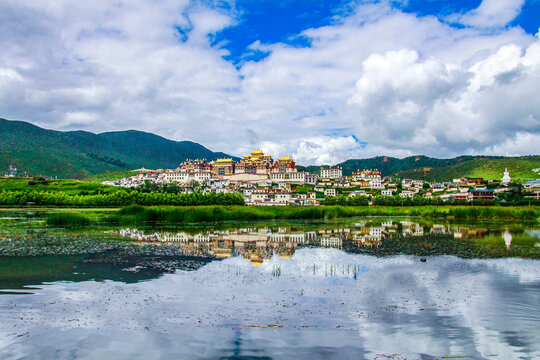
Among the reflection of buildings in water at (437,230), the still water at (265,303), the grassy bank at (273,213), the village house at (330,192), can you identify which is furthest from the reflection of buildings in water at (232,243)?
the village house at (330,192)

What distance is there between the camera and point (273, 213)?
66.8 m

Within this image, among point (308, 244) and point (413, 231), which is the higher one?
point (308, 244)

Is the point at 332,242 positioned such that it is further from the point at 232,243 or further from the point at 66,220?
the point at 66,220

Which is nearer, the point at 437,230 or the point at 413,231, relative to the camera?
the point at 413,231

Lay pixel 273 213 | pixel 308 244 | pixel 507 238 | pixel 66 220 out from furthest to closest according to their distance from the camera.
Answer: pixel 273 213, pixel 66 220, pixel 507 238, pixel 308 244

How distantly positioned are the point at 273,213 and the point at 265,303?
5135 centimetres

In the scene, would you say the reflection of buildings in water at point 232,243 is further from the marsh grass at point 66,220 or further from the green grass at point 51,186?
the green grass at point 51,186

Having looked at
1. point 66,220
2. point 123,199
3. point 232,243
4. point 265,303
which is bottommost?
point 265,303

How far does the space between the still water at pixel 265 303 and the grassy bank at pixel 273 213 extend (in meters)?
25.3

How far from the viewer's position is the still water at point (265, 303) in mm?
11359

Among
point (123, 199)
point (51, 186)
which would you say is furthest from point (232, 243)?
point (51, 186)

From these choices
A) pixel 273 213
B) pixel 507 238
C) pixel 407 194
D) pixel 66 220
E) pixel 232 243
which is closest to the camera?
pixel 232 243

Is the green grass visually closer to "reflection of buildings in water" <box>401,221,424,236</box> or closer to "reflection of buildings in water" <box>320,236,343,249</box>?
"reflection of buildings in water" <box>401,221,424,236</box>

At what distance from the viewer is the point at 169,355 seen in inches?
427
